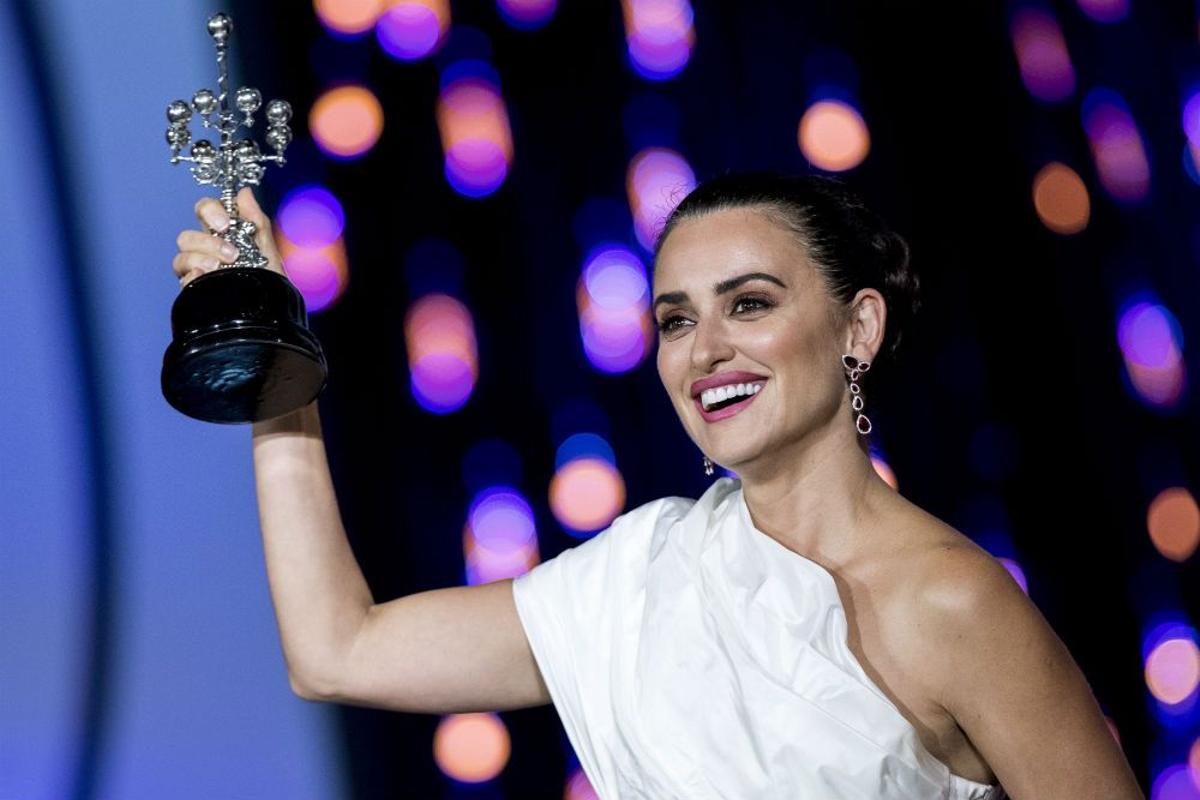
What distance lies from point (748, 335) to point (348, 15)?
861 millimetres

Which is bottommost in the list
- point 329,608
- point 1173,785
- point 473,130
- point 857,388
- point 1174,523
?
point 1173,785

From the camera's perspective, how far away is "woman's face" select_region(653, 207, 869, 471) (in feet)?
5.07

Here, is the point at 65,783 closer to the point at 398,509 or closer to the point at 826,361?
the point at 398,509

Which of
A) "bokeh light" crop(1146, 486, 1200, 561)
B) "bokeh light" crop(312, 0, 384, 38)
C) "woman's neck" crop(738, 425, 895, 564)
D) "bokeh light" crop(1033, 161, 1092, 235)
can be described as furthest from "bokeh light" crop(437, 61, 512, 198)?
"bokeh light" crop(1146, 486, 1200, 561)

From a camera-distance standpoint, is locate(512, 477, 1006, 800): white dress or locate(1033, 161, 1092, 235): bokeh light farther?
locate(1033, 161, 1092, 235): bokeh light

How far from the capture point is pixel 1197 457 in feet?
7.89

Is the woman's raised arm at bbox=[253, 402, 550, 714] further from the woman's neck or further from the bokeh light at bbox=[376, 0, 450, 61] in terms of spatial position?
the bokeh light at bbox=[376, 0, 450, 61]

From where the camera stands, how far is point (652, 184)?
2.17 meters

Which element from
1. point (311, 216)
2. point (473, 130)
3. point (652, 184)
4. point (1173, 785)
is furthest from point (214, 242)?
point (1173, 785)

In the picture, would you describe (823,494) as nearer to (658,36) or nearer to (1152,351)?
(658,36)

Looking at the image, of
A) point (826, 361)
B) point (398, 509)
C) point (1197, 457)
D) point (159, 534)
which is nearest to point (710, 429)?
point (826, 361)

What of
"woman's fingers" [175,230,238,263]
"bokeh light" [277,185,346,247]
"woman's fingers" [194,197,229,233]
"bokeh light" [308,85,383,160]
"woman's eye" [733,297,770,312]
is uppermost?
"bokeh light" [308,85,383,160]

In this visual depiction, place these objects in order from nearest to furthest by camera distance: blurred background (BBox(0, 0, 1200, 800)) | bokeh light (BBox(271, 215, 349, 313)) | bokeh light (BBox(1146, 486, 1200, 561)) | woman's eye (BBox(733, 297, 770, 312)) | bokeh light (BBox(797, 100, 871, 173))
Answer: woman's eye (BBox(733, 297, 770, 312))
blurred background (BBox(0, 0, 1200, 800))
bokeh light (BBox(271, 215, 349, 313))
bokeh light (BBox(797, 100, 871, 173))
bokeh light (BBox(1146, 486, 1200, 561))

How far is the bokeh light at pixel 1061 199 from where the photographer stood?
2.31 m
